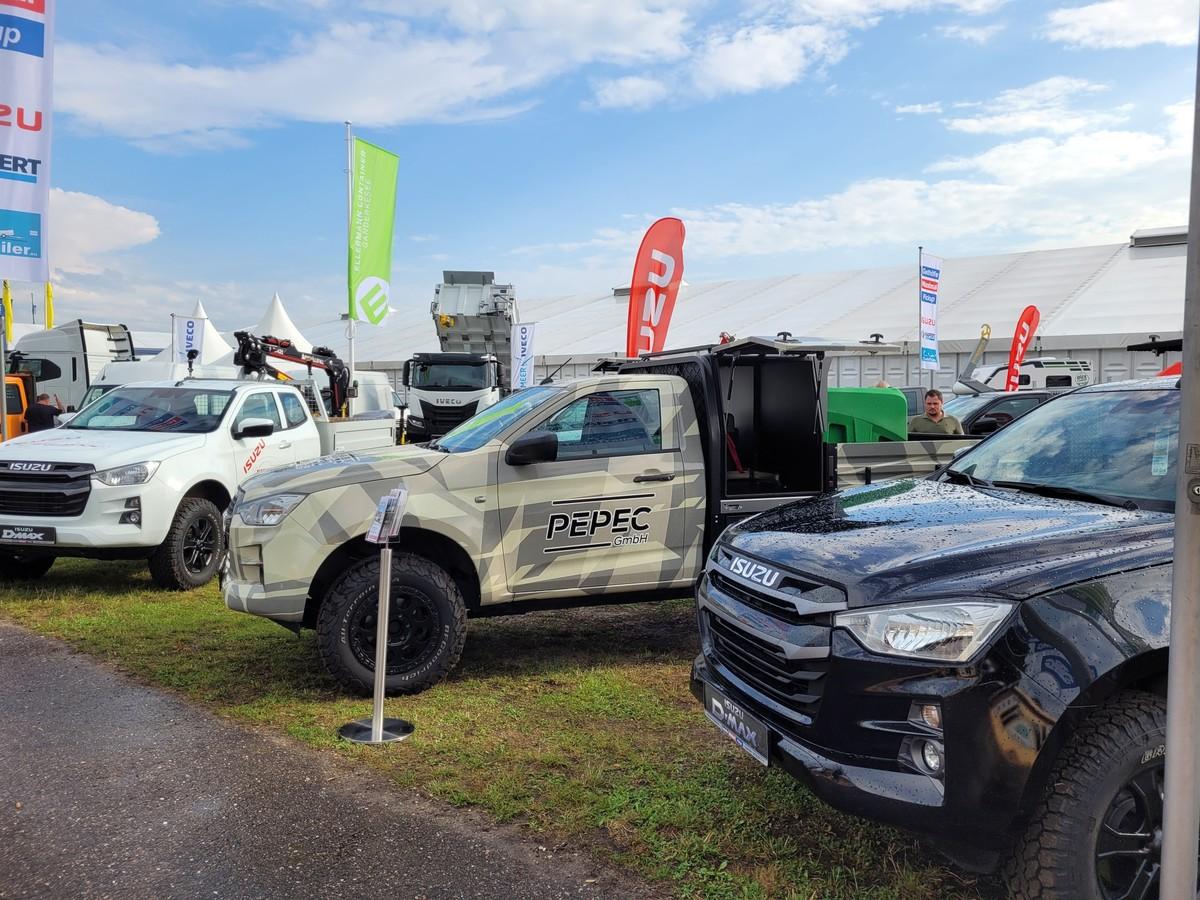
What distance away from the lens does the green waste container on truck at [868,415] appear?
739 centimetres

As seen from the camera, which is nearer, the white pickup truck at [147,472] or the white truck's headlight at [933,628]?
the white truck's headlight at [933,628]

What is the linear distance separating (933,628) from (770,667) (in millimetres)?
604

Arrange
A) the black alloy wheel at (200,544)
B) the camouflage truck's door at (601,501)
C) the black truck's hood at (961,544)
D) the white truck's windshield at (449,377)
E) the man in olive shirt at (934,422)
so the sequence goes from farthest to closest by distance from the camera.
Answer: the white truck's windshield at (449,377)
the man in olive shirt at (934,422)
the black alloy wheel at (200,544)
the camouflage truck's door at (601,501)
the black truck's hood at (961,544)

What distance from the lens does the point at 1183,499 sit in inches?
84.0

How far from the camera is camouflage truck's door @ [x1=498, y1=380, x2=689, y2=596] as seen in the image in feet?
17.7

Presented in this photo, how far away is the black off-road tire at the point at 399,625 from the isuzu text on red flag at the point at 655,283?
31.1ft

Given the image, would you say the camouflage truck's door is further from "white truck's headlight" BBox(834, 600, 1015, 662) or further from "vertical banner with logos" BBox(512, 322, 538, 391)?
"vertical banner with logos" BBox(512, 322, 538, 391)

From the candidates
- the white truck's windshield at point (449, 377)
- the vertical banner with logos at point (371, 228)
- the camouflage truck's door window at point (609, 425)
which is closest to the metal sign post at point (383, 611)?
the camouflage truck's door window at point (609, 425)

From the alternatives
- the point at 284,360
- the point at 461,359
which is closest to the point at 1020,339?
the point at 461,359

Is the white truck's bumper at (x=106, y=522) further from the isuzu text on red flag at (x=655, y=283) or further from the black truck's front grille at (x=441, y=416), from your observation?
the black truck's front grille at (x=441, y=416)

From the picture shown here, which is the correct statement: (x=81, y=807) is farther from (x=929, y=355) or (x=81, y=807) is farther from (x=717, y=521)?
(x=929, y=355)

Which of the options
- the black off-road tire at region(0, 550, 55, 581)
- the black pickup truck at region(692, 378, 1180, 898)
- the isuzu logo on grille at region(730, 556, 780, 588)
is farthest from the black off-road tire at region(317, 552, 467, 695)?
the black off-road tire at region(0, 550, 55, 581)

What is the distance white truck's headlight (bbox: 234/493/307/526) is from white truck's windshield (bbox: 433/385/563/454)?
0.95 meters

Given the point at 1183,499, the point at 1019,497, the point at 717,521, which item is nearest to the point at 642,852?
the point at 1019,497
